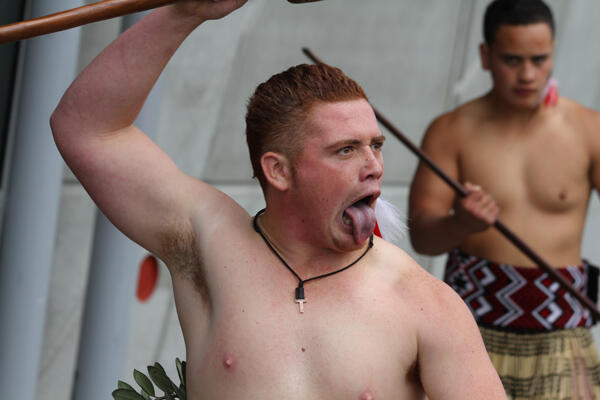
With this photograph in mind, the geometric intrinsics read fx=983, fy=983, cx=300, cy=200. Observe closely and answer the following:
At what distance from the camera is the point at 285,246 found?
75.7 inches

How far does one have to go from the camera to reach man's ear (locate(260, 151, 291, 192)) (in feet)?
6.20

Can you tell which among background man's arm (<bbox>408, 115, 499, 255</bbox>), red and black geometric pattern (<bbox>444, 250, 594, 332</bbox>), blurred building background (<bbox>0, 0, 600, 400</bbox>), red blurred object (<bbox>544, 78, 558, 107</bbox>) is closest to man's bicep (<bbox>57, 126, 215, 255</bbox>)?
blurred building background (<bbox>0, 0, 600, 400</bbox>)

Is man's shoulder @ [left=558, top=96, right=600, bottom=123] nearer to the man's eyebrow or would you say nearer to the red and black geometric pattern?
the red and black geometric pattern

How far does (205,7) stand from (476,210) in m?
1.65

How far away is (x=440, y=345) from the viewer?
183cm

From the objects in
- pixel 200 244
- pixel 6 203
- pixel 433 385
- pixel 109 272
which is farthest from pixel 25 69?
pixel 433 385

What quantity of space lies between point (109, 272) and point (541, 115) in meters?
1.69

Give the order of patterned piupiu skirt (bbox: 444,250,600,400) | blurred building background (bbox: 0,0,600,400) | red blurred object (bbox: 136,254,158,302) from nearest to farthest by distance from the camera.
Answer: blurred building background (bbox: 0,0,600,400) → patterned piupiu skirt (bbox: 444,250,600,400) → red blurred object (bbox: 136,254,158,302)

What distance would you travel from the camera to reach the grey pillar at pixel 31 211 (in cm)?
307

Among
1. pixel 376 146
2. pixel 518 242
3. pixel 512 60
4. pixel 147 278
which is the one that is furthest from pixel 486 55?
pixel 376 146

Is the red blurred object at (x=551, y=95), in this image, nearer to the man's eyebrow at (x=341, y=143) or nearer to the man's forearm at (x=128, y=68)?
the man's eyebrow at (x=341, y=143)

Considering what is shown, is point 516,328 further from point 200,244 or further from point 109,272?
point 200,244

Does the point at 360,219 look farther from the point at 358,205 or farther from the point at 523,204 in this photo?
the point at 523,204

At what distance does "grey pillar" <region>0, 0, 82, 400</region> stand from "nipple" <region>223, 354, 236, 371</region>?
1500mm
